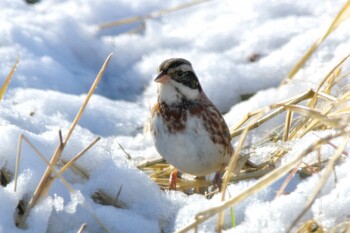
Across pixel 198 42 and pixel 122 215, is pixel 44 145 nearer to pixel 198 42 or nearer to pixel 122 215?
pixel 122 215

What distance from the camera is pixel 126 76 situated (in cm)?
730

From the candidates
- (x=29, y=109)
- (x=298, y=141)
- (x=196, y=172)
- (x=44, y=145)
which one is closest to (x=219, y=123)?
(x=196, y=172)

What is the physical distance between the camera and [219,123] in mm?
4957

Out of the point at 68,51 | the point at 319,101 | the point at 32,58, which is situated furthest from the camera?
the point at 68,51

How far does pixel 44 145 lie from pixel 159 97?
0.91 metres

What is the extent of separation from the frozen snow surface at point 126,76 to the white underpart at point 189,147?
234 millimetres

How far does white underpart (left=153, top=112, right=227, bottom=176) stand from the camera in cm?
479

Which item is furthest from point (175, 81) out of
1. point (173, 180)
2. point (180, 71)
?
point (173, 180)

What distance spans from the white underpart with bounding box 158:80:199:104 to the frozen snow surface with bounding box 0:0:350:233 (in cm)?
40

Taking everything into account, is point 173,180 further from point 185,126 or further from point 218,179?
point 185,126

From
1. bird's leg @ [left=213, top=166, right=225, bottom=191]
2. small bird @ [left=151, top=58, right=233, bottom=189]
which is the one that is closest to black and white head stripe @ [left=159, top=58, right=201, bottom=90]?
small bird @ [left=151, top=58, right=233, bottom=189]

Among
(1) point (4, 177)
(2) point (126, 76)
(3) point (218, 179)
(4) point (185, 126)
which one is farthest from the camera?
(2) point (126, 76)

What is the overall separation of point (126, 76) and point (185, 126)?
101 inches

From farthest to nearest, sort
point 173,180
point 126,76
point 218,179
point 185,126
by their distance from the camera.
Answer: point 126,76
point 173,180
point 218,179
point 185,126
